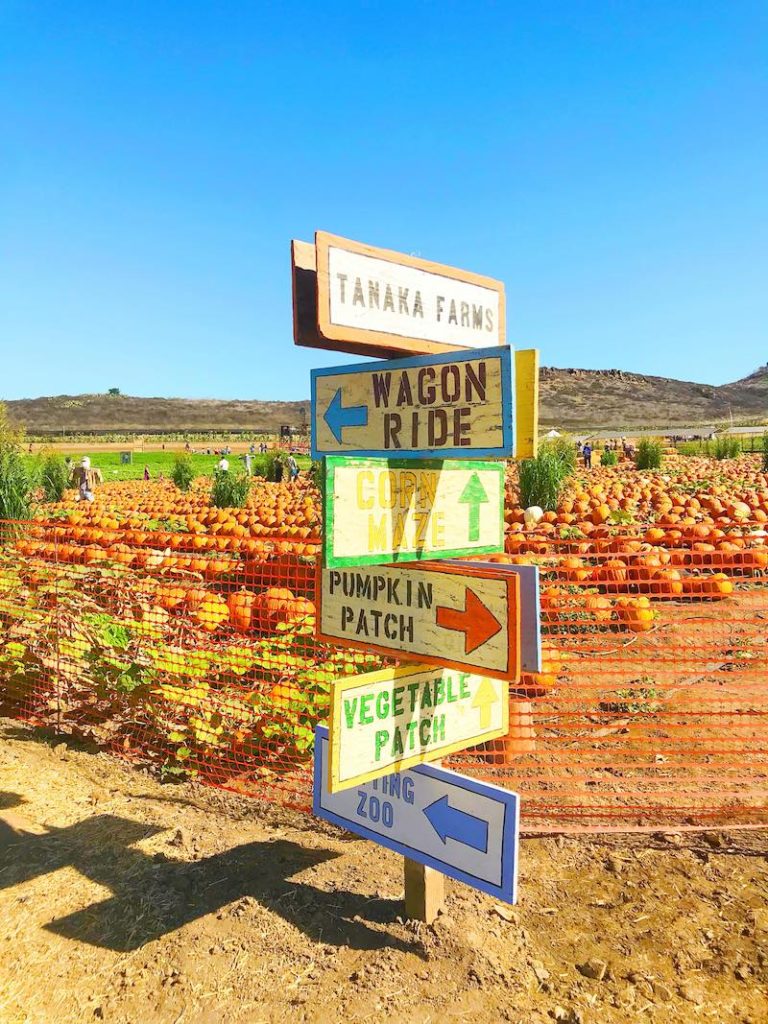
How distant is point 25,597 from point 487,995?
4.86 meters

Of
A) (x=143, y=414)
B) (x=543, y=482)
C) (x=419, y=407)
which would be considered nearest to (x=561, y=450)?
(x=543, y=482)

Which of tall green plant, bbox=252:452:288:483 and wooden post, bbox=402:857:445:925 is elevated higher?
tall green plant, bbox=252:452:288:483

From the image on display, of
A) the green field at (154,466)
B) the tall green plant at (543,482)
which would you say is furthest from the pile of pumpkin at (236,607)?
the green field at (154,466)

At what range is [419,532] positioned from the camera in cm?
234

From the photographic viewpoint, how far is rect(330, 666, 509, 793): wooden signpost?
2258 millimetres

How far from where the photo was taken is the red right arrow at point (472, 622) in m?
2.19

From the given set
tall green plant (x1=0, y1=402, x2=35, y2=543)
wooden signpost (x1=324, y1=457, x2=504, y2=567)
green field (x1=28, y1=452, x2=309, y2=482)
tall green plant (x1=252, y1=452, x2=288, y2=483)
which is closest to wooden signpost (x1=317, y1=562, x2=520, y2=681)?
wooden signpost (x1=324, y1=457, x2=504, y2=567)

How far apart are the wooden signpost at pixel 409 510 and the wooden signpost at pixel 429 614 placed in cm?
11

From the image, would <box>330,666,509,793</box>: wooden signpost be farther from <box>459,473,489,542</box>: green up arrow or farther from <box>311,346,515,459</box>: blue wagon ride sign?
<box>311,346,515,459</box>: blue wagon ride sign

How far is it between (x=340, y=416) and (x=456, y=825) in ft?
4.93

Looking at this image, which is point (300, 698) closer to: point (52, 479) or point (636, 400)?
point (52, 479)

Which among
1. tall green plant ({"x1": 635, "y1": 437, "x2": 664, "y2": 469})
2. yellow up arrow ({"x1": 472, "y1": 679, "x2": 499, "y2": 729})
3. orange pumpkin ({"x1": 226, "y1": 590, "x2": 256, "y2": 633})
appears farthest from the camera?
tall green plant ({"x1": 635, "y1": 437, "x2": 664, "y2": 469})

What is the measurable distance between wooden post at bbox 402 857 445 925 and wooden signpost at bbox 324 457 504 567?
1342 mm

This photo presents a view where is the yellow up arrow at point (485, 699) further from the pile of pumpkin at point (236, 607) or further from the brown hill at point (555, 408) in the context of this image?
the brown hill at point (555, 408)
